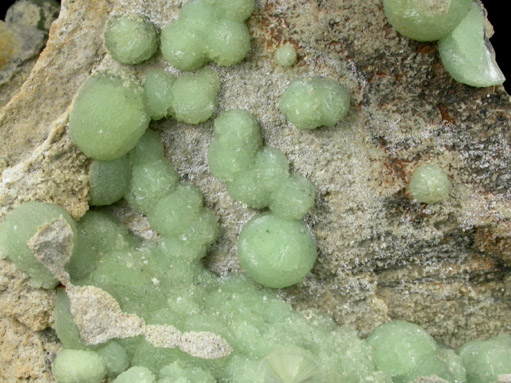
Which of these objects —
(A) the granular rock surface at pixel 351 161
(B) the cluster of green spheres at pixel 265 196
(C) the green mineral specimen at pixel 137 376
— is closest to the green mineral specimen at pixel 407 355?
(A) the granular rock surface at pixel 351 161

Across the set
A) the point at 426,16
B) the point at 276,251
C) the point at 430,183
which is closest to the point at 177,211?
the point at 276,251

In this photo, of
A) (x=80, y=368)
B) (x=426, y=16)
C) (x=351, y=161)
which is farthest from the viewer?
(x=351, y=161)

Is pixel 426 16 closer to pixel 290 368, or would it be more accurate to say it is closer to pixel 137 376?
pixel 290 368

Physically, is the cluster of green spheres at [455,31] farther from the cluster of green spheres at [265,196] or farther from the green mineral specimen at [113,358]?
the green mineral specimen at [113,358]

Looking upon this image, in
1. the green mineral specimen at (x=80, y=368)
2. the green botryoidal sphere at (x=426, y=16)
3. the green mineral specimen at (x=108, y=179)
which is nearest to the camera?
the green botryoidal sphere at (x=426, y=16)

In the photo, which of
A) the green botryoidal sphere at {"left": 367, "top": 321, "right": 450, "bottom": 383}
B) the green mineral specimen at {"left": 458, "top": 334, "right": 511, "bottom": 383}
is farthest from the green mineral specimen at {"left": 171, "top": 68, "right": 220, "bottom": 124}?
the green mineral specimen at {"left": 458, "top": 334, "right": 511, "bottom": 383}

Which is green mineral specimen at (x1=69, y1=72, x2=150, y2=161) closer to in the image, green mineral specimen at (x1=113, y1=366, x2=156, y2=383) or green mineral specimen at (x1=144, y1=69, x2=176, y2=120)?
green mineral specimen at (x1=144, y1=69, x2=176, y2=120)
